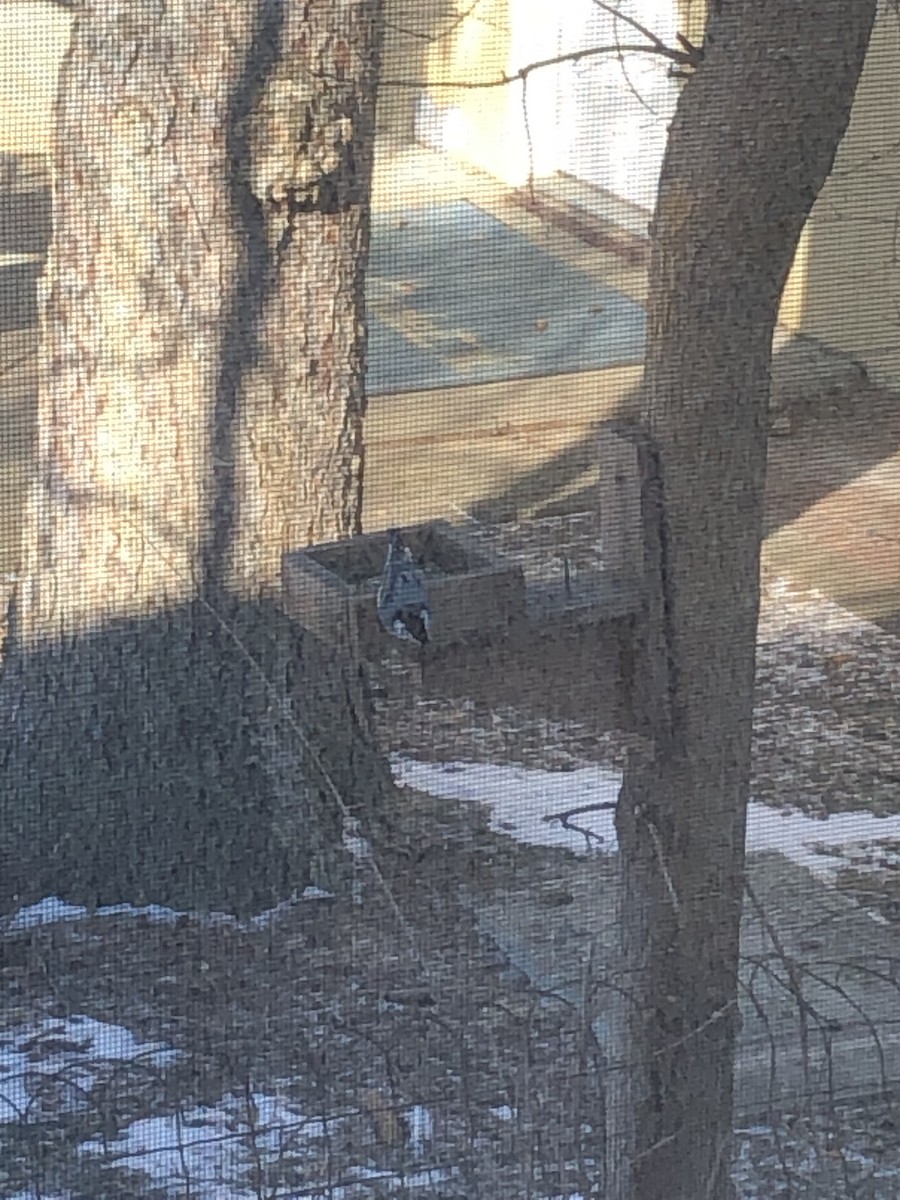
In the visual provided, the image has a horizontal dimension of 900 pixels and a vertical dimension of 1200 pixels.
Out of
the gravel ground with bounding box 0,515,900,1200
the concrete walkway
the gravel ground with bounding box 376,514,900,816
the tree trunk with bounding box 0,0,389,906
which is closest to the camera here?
the gravel ground with bounding box 0,515,900,1200

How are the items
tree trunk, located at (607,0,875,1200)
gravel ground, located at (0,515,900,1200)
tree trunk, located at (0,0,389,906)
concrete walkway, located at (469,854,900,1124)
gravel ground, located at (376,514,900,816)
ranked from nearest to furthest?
tree trunk, located at (607,0,875,1200) < gravel ground, located at (0,515,900,1200) < concrete walkway, located at (469,854,900,1124) < tree trunk, located at (0,0,389,906) < gravel ground, located at (376,514,900,816)

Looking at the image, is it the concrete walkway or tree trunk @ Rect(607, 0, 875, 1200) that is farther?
the concrete walkway

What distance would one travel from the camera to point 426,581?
149cm

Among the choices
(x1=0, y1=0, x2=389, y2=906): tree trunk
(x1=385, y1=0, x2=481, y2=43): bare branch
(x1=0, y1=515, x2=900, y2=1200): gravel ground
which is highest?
(x1=385, y1=0, x2=481, y2=43): bare branch

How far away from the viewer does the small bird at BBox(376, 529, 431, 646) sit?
1.46 meters

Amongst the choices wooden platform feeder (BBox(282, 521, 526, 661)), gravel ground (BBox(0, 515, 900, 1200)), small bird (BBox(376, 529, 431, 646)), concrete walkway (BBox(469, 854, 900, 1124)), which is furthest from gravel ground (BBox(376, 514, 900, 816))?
small bird (BBox(376, 529, 431, 646))

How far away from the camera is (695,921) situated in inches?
64.5

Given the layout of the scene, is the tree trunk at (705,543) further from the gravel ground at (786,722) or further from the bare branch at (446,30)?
the gravel ground at (786,722)

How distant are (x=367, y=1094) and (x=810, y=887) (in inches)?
33.3

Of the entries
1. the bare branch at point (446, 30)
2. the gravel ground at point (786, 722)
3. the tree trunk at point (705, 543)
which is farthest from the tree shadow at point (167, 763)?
the tree trunk at point (705, 543)

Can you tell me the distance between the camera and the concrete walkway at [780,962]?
85.6 inches

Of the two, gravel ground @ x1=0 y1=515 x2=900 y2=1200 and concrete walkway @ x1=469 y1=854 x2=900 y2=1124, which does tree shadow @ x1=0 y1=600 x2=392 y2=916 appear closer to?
gravel ground @ x1=0 y1=515 x2=900 y2=1200

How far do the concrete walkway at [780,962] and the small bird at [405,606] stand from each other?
27.2 inches

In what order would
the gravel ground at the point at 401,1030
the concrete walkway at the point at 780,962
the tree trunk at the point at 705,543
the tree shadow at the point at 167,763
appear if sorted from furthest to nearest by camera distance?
the tree shadow at the point at 167,763, the concrete walkway at the point at 780,962, the gravel ground at the point at 401,1030, the tree trunk at the point at 705,543
